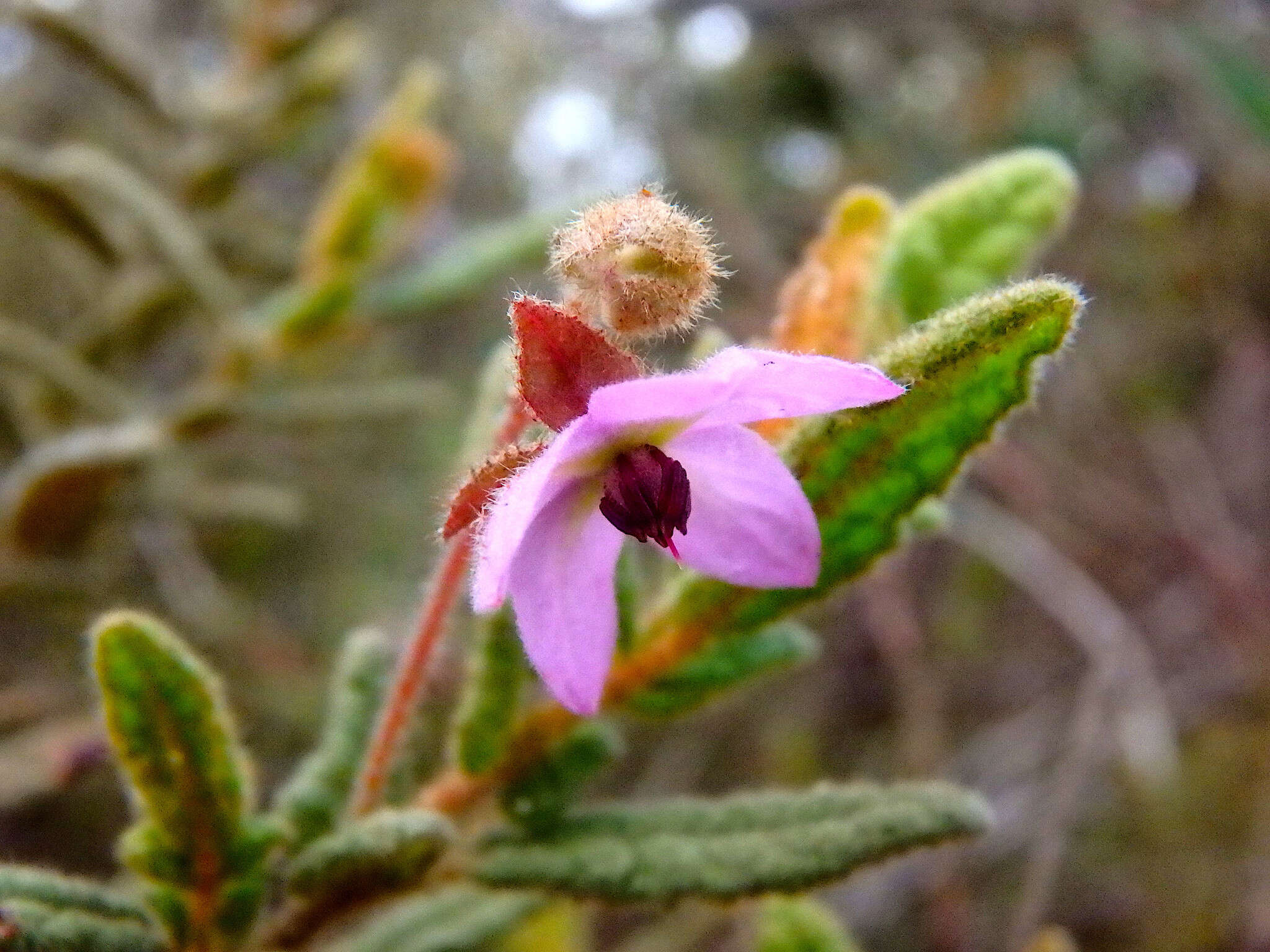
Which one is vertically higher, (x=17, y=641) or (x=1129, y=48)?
(x=1129, y=48)

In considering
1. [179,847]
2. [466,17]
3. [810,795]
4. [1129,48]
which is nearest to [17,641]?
[179,847]

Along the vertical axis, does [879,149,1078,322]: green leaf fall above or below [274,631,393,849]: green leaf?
above

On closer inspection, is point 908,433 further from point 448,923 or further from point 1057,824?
point 1057,824

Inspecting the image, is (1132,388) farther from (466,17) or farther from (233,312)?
(233,312)

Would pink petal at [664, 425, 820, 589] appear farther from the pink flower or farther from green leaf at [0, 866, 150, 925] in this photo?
green leaf at [0, 866, 150, 925]

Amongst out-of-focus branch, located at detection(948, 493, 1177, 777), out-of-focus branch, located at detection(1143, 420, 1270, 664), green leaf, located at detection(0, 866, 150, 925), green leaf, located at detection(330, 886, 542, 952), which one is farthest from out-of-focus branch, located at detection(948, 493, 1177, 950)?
green leaf, located at detection(0, 866, 150, 925)

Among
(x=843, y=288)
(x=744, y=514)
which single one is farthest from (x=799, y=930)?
(x=843, y=288)

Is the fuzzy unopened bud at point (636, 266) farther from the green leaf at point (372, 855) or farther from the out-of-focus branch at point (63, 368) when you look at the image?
the out-of-focus branch at point (63, 368)

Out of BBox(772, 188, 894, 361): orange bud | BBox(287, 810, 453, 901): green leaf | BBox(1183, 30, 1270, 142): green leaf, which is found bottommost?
BBox(287, 810, 453, 901): green leaf
